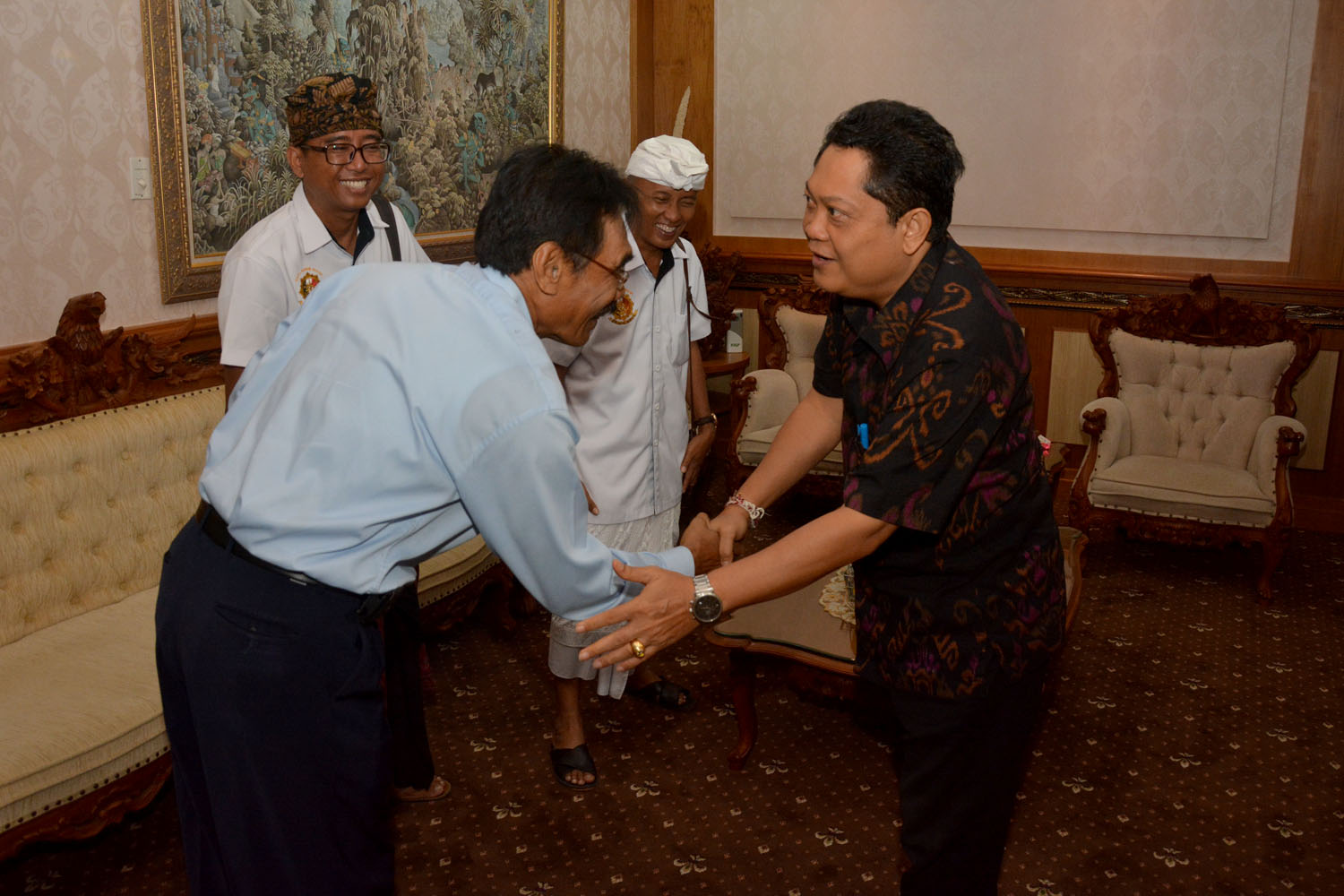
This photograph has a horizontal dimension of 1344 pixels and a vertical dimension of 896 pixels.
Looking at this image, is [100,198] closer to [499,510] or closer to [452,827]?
[452,827]

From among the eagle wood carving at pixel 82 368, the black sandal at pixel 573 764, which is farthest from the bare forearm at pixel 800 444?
the eagle wood carving at pixel 82 368

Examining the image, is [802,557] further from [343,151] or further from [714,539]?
[343,151]

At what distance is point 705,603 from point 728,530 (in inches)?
16.0

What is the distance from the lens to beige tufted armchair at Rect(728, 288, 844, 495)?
217 inches

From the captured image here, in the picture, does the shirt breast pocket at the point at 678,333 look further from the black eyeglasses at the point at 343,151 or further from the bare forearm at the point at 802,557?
the bare forearm at the point at 802,557

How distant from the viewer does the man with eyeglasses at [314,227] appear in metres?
2.78

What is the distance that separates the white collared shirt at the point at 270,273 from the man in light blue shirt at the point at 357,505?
1089 millimetres

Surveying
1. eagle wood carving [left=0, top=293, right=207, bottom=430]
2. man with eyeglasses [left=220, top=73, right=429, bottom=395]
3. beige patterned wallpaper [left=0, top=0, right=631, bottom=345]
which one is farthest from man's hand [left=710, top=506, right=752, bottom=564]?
beige patterned wallpaper [left=0, top=0, right=631, bottom=345]

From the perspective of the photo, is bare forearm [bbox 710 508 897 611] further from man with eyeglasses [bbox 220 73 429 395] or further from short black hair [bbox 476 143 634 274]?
man with eyeglasses [bbox 220 73 429 395]

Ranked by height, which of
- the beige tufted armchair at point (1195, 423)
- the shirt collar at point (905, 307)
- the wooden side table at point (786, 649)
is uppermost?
the shirt collar at point (905, 307)

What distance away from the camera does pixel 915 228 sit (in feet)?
6.00

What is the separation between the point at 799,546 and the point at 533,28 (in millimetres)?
4308

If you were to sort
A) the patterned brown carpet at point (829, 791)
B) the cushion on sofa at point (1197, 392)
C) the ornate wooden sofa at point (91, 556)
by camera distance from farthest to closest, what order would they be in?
1. the cushion on sofa at point (1197, 392)
2. the patterned brown carpet at point (829, 791)
3. the ornate wooden sofa at point (91, 556)

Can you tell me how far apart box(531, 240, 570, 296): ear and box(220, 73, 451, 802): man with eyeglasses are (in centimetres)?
100
